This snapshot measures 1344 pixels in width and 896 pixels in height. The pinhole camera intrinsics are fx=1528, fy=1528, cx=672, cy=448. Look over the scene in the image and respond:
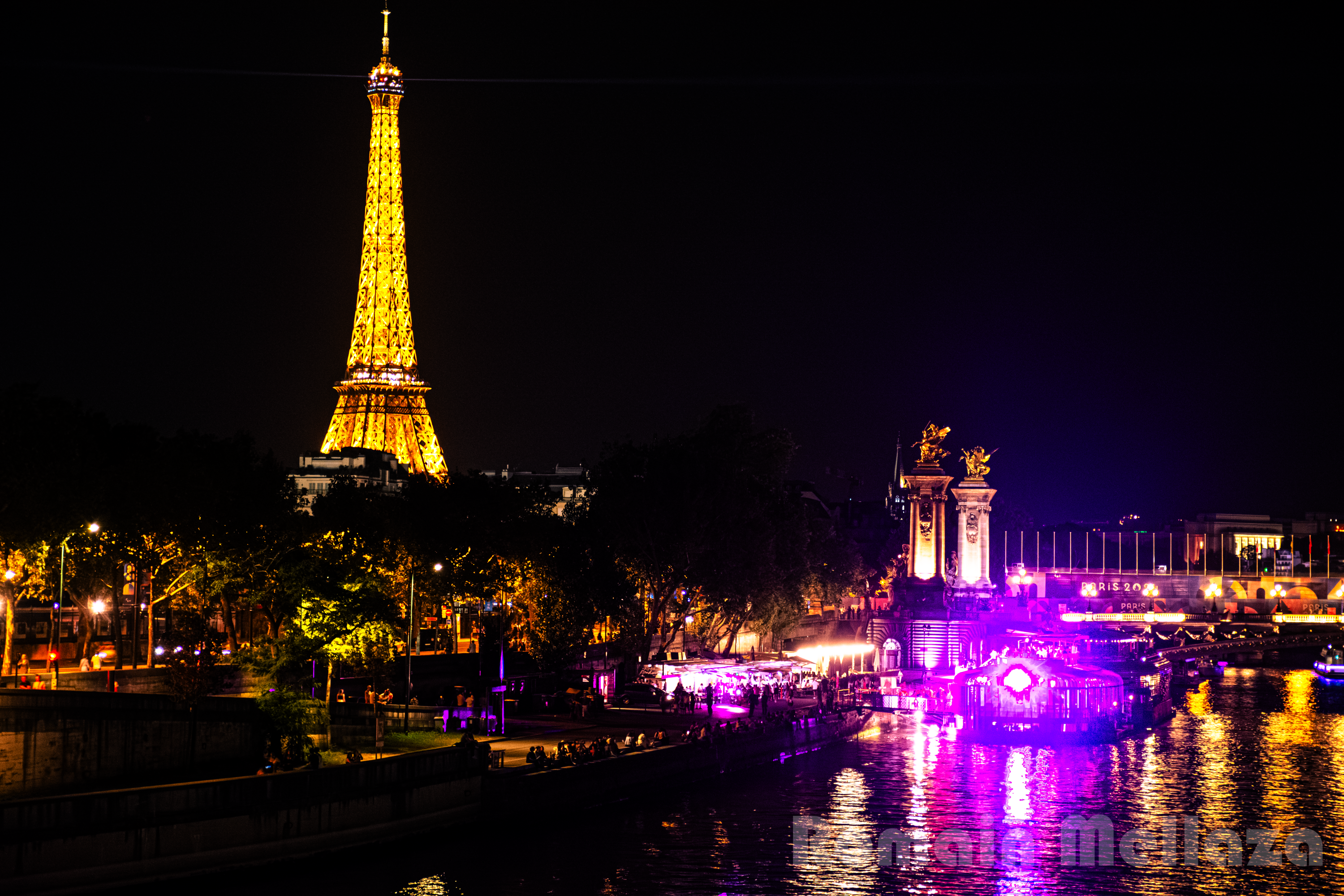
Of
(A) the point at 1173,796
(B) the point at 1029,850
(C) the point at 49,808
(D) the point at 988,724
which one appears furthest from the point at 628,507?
(C) the point at 49,808

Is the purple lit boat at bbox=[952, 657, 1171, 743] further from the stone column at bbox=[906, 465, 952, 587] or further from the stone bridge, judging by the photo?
the stone bridge

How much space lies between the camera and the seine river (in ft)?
130

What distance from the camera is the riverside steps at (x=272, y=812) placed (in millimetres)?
31938

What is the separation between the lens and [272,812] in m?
36.9

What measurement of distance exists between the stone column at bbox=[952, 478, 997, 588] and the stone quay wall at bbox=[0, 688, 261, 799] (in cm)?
8645

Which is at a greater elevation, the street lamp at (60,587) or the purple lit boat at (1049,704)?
the street lamp at (60,587)

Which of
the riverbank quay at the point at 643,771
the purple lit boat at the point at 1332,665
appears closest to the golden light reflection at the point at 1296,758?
the purple lit boat at the point at 1332,665

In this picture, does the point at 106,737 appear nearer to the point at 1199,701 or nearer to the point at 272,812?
the point at 272,812

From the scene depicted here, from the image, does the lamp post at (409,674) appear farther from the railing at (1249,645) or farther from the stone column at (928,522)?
the railing at (1249,645)

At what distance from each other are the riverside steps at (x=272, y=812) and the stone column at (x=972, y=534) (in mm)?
76514

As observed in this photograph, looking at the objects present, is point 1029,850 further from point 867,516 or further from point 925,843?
point 867,516

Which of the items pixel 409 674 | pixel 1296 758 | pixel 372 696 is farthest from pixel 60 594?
pixel 1296 758

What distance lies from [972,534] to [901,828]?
79030mm

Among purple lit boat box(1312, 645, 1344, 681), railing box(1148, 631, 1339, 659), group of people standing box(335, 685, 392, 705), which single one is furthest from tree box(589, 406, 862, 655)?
purple lit boat box(1312, 645, 1344, 681)
